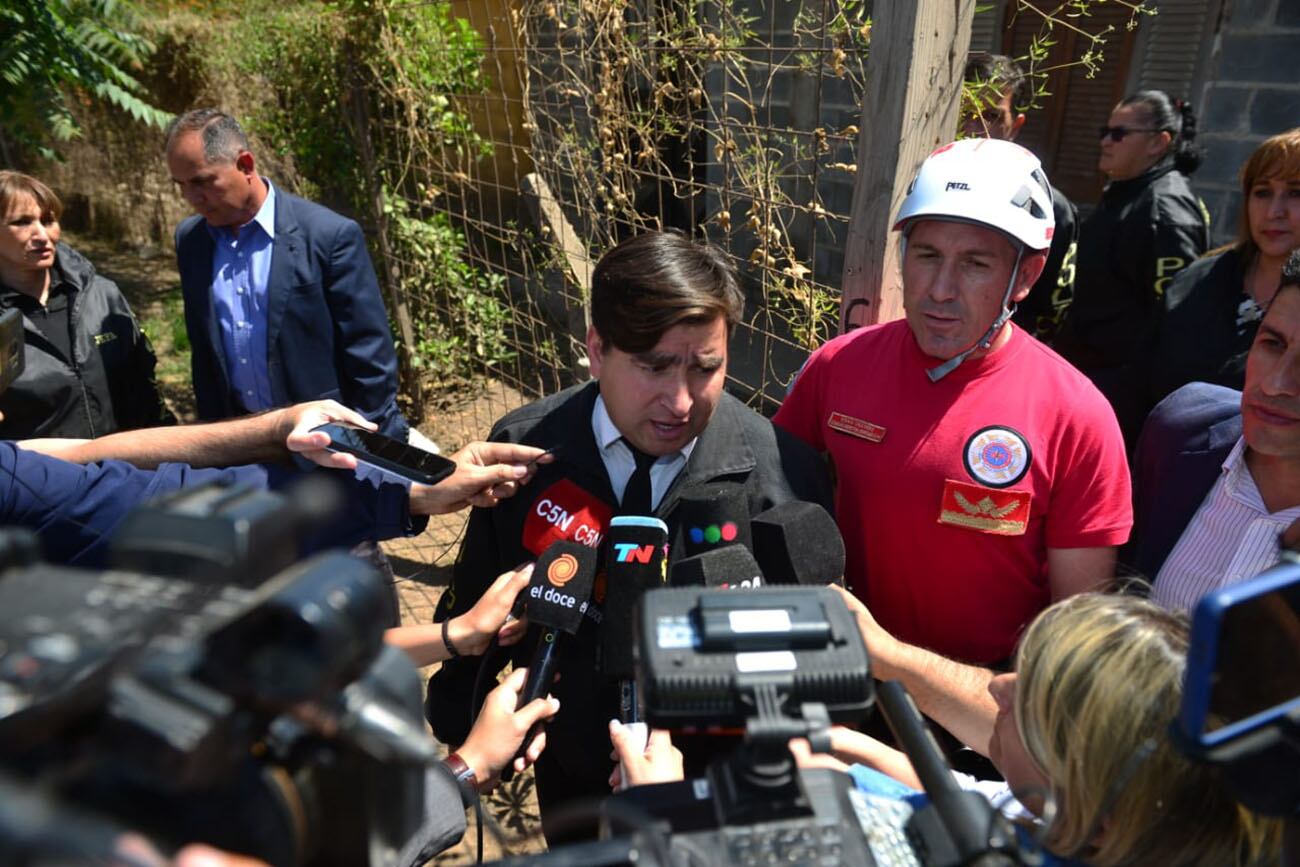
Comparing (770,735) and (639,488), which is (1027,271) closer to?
(639,488)

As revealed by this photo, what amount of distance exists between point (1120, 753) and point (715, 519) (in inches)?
33.6

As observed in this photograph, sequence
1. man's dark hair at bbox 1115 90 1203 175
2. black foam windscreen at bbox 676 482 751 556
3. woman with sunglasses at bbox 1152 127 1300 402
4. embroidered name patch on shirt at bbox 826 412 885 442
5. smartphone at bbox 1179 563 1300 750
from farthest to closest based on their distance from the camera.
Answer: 1. man's dark hair at bbox 1115 90 1203 175
2. woman with sunglasses at bbox 1152 127 1300 402
3. embroidered name patch on shirt at bbox 826 412 885 442
4. black foam windscreen at bbox 676 482 751 556
5. smartphone at bbox 1179 563 1300 750

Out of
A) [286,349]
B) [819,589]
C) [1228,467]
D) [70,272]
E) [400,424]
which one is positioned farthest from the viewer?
[400,424]

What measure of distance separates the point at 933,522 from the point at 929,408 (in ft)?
0.86

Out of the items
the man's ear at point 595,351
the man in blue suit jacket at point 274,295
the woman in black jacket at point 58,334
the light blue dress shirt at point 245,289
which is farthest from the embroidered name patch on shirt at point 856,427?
the woman in black jacket at point 58,334

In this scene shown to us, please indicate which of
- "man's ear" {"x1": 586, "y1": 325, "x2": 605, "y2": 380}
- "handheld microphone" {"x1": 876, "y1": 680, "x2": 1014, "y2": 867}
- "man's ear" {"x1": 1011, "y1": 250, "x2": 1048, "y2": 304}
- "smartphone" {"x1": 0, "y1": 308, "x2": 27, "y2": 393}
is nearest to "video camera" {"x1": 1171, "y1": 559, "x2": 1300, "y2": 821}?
"handheld microphone" {"x1": 876, "y1": 680, "x2": 1014, "y2": 867}

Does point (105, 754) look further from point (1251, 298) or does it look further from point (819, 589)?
point (1251, 298)

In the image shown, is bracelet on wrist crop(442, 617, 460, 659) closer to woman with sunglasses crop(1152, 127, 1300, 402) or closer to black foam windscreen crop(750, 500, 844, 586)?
black foam windscreen crop(750, 500, 844, 586)

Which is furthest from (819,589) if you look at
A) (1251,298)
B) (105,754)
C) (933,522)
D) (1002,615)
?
(1251,298)

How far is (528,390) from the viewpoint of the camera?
5.96 metres

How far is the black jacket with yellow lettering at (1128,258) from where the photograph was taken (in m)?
3.27

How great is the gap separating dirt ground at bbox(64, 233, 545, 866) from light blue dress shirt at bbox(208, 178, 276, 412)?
1257 mm

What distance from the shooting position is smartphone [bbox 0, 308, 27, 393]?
196 centimetres

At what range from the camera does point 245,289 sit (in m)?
3.53
